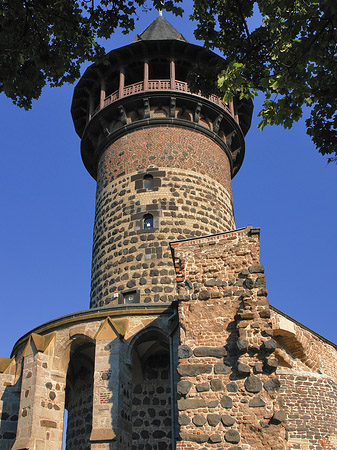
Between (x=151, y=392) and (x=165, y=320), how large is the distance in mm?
2182

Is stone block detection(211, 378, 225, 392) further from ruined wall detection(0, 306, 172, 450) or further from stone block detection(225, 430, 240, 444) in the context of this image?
ruined wall detection(0, 306, 172, 450)

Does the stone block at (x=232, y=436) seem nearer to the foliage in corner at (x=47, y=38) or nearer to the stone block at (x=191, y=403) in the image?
the stone block at (x=191, y=403)

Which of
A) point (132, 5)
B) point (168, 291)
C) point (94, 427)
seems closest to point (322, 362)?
point (168, 291)

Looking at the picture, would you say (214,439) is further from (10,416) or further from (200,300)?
(10,416)

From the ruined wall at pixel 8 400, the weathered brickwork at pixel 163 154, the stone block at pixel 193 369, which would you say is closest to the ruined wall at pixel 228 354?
the stone block at pixel 193 369

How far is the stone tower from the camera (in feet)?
32.1

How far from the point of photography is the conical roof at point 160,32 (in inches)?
837

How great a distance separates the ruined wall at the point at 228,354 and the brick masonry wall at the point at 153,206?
5054mm

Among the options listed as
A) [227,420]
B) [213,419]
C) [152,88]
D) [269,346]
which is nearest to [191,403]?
[213,419]

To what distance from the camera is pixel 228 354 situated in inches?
395

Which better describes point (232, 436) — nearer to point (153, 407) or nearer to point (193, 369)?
point (193, 369)

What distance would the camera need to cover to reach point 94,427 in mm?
11727

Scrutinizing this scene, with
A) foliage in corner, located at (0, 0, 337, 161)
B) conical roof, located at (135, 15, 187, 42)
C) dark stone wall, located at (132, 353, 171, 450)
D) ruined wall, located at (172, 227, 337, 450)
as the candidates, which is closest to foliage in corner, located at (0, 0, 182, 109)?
foliage in corner, located at (0, 0, 337, 161)

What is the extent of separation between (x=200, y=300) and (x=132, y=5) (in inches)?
229
